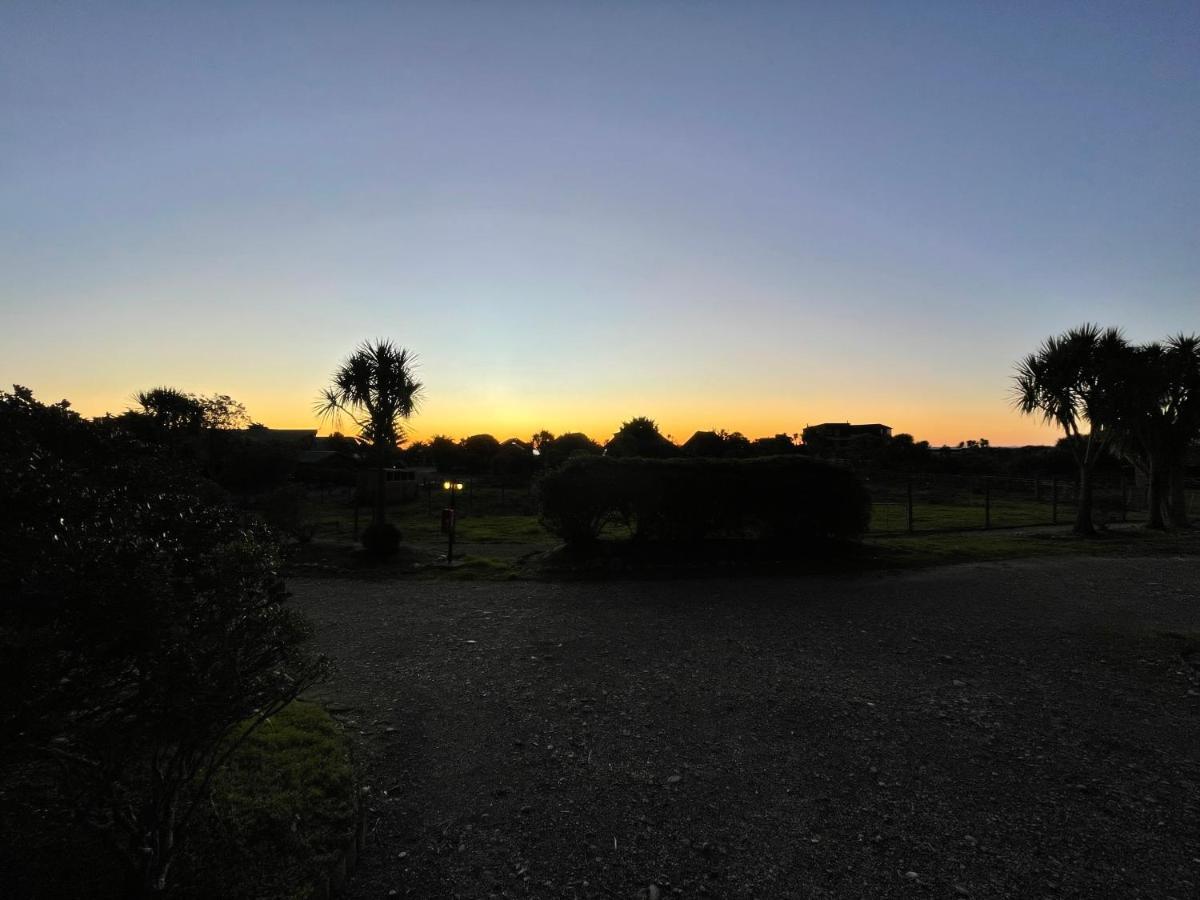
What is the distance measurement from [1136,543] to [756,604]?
46.8ft

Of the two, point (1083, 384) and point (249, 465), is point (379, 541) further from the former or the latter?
point (1083, 384)

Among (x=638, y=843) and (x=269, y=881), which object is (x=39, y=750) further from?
(x=638, y=843)

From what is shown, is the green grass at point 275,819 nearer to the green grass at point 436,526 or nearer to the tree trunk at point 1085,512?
the green grass at point 436,526

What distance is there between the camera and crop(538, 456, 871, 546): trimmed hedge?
46.3 feet

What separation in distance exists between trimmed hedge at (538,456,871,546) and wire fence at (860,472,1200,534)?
1.79 meters

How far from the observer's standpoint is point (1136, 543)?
17.3 m

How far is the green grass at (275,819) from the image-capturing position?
3100mm

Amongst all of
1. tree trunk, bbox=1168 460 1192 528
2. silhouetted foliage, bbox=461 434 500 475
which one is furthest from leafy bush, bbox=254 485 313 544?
silhouetted foliage, bbox=461 434 500 475

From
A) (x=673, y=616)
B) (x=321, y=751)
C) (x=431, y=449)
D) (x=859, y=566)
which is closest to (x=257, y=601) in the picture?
(x=321, y=751)

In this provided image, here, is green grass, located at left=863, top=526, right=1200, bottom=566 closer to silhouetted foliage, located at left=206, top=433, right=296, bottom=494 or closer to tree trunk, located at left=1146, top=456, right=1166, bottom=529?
tree trunk, located at left=1146, top=456, right=1166, bottom=529

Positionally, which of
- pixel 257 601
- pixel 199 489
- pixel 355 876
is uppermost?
pixel 199 489

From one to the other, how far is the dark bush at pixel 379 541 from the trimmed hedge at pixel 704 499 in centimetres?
365

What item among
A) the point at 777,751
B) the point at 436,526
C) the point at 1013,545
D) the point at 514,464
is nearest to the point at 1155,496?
the point at 1013,545

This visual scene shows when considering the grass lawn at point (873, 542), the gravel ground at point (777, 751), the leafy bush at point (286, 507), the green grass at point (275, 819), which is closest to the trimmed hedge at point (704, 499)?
the grass lawn at point (873, 542)
